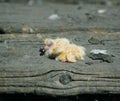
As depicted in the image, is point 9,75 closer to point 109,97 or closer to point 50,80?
point 50,80

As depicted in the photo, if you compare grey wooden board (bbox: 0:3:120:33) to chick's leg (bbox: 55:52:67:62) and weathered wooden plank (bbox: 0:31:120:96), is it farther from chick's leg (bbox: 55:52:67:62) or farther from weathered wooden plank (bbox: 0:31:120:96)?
weathered wooden plank (bbox: 0:31:120:96)

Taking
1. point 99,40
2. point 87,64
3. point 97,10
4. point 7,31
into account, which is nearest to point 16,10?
point 97,10

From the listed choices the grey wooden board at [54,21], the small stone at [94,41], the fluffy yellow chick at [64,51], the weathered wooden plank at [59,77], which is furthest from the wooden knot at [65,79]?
the grey wooden board at [54,21]

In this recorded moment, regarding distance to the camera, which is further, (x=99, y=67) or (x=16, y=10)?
(x=16, y=10)

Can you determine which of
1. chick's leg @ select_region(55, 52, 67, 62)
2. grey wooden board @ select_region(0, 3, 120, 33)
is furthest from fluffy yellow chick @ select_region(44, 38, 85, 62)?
grey wooden board @ select_region(0, 3, 120, 33)

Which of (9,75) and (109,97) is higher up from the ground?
(9,75)

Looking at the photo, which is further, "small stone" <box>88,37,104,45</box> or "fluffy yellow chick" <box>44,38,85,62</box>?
"small stone" <box>88,37,104,45</box>
